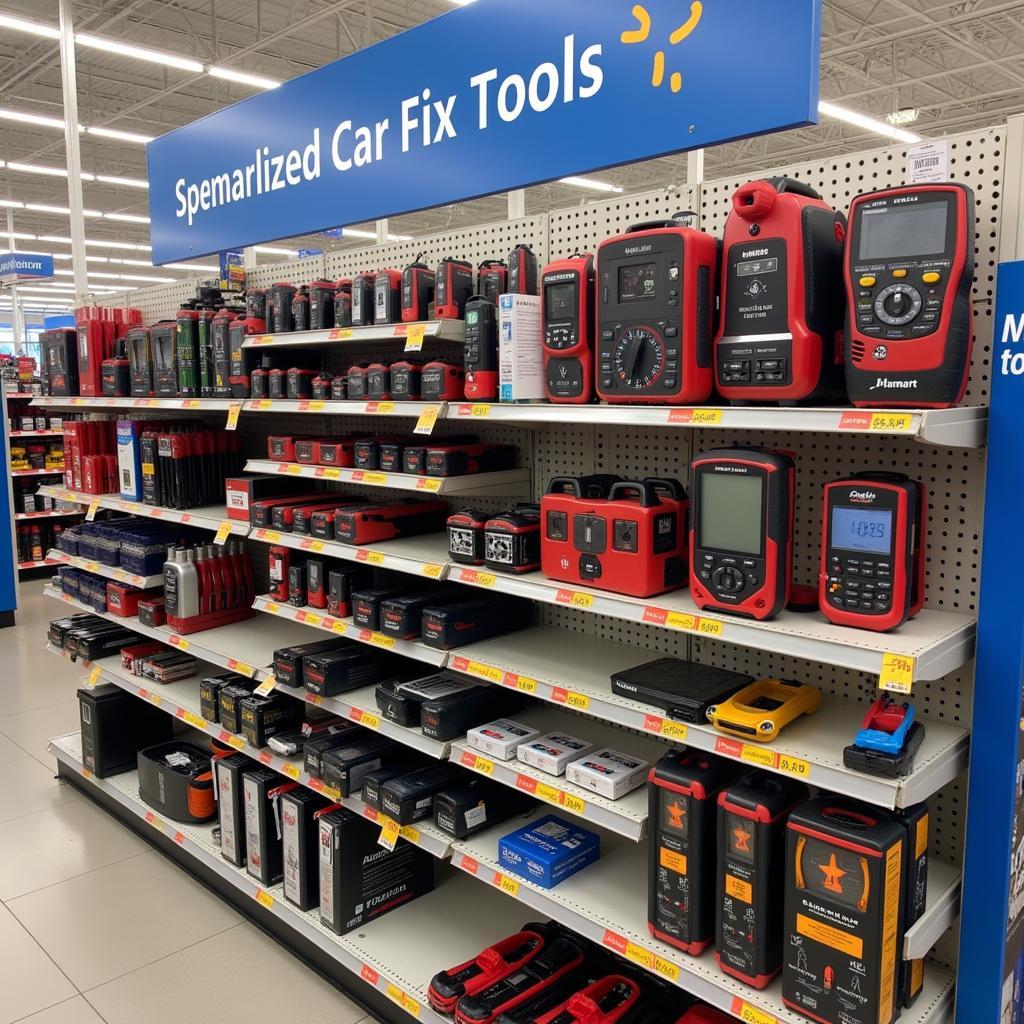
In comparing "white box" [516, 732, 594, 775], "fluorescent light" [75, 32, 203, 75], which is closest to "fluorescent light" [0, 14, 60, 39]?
"fluorescent light" [75, 32, 203, 75]

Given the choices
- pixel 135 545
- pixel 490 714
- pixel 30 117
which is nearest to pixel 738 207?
pixel 490 714

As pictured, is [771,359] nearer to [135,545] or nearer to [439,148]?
[439,148]

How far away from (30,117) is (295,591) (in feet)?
30.4

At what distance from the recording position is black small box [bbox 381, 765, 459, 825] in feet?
8.28

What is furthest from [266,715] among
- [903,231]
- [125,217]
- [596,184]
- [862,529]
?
[125,217]

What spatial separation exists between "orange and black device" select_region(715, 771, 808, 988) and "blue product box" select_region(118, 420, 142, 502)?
3084mm

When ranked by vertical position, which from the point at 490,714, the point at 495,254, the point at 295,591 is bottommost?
the point at 490,714

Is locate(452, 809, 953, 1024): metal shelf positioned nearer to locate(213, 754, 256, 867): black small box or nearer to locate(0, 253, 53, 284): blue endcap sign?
locate(213, 754, 256, 867): black small box

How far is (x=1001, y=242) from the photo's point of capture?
169 centimetres

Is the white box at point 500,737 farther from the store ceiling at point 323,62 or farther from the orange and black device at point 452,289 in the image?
the store ceiling at point 323,62

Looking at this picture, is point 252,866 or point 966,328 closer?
point 966,328

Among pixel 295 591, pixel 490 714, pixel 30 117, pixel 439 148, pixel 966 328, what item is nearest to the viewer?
pixel 966 328

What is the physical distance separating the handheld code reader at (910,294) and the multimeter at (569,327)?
62 cm

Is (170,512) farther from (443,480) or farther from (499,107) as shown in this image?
(499,107)
